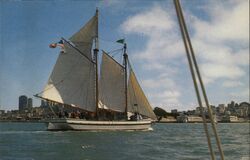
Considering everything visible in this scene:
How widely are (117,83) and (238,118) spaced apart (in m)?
146

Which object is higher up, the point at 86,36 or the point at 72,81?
the point at 86,36

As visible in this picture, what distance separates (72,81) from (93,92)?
279cm

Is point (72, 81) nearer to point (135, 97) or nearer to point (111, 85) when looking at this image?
point (111, 85)

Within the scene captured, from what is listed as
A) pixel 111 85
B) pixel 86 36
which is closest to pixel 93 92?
pixel 111 85

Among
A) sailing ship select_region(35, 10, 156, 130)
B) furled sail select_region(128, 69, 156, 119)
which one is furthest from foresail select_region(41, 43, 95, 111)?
furled sail select_region(128, 69, 156, 119)

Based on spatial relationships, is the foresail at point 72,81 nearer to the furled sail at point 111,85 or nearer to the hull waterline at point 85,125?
the furled sail at point 111,85

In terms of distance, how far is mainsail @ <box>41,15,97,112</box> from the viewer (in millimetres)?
46469

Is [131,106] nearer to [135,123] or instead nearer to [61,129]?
[135,123]

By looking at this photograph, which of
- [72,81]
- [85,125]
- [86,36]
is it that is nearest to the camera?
[85,125]

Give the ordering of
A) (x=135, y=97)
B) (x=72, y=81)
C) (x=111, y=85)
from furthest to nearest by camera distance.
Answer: (x=135, y=97)
(x=111, y=85)
(x=72, y=81)

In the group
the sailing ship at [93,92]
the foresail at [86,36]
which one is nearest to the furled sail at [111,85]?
the sailing ship at [93,92]

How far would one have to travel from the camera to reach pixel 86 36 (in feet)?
178

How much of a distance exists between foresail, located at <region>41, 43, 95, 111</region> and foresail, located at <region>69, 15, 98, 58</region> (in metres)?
2.51

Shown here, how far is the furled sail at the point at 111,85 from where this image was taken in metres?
49.3
